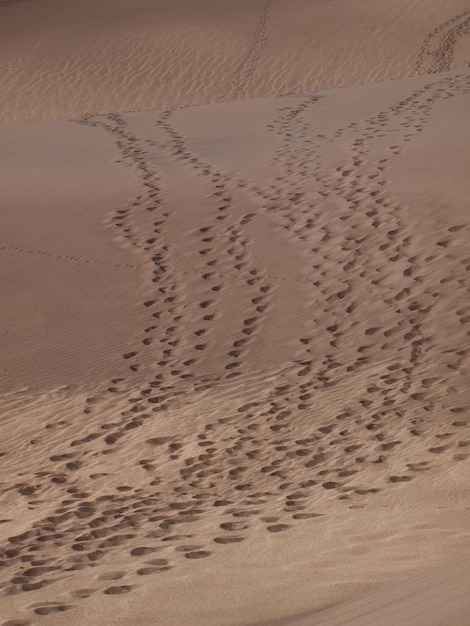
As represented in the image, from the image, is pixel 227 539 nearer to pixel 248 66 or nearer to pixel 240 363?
pixel 240 363

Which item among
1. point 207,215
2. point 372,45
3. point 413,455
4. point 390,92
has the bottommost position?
point 413,455

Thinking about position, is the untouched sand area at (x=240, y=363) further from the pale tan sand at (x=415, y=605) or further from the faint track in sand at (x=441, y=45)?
the faint track in sand at (x=441, y=45)

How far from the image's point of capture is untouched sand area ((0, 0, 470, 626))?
4.09m

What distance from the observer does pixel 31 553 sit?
4.93 meters

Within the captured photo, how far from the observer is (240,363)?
7.86 metres

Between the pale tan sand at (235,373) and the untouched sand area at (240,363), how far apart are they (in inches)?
0.9

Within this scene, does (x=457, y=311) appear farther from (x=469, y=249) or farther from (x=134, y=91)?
(x=134, y=91)

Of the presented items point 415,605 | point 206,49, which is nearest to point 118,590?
point 415,605

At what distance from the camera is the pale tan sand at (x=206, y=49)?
72.6 ft

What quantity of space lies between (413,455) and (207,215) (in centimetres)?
504

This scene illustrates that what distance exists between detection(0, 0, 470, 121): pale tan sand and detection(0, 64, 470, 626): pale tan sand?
28.5ft

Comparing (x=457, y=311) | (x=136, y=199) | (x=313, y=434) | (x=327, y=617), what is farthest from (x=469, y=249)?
(x=327, y=617)

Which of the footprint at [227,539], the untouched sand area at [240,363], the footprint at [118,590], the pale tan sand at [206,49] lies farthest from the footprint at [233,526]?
the pale tan sand at [206,49]

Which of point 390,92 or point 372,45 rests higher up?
point 372,45
